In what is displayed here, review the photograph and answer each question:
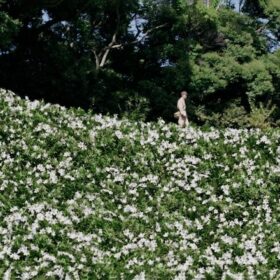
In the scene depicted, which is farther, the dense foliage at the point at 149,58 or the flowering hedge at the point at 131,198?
the dense foliage at the point at 149,58

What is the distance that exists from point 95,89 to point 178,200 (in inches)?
663

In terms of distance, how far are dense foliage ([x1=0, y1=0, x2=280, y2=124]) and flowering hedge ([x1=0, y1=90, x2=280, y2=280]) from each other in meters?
10.9

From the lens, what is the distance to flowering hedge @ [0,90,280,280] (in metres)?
7.41

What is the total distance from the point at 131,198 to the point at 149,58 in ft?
66.9

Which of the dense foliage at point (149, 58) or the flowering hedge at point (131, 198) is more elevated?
the dense foliage at point (149, 58)

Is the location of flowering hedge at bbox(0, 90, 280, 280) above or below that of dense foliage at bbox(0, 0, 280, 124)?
below

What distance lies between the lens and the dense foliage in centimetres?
2505

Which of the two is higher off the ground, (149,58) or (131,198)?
(149,58)

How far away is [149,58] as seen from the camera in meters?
29.7

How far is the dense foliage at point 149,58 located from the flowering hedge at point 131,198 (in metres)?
10.9

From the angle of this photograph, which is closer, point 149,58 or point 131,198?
point 131,198

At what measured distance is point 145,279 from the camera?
22.9 ft

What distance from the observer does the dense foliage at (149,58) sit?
25047 mm

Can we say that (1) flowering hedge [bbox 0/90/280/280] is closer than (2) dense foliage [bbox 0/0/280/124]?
Yes
